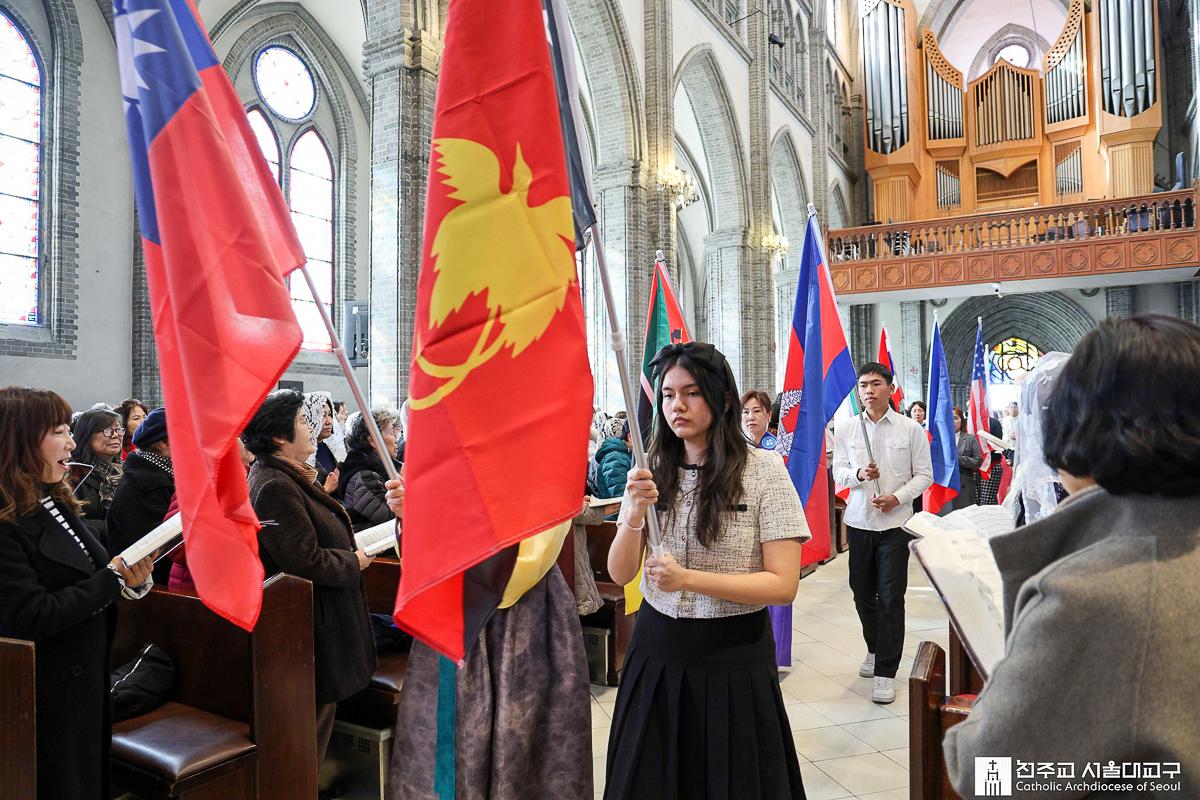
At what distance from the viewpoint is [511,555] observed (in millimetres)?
1907

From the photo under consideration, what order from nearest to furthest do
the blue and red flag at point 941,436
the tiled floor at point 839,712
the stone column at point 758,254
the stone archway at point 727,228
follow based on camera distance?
the tiled floor at point 839,712 → the blue and red flag at point 941,436 → the stone archway at point 727,228 → the stone column at point 758,254

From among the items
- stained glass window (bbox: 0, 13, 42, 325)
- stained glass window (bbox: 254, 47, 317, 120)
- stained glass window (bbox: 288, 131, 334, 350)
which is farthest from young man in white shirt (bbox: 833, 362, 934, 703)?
stained glass window (bbox: 254, 47, 317, 120)

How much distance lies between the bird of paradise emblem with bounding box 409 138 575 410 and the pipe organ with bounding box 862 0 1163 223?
739 inches

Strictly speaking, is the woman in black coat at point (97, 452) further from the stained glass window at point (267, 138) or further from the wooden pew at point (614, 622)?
the stained glass window at point (267, 138)

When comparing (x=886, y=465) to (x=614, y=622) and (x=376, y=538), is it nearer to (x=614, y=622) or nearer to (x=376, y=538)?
(x=614, y=622)

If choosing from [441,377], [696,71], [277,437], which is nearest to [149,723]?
[277,437]

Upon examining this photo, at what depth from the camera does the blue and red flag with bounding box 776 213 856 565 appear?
3.90m

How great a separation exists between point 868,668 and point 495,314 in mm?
3705

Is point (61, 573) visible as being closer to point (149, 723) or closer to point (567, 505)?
point (149, 723)

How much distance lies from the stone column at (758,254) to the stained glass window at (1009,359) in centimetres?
845

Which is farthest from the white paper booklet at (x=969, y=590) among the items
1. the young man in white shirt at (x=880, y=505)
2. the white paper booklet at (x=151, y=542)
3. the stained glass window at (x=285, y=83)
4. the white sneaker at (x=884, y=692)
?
the stained glass window at (x=285, y=83)

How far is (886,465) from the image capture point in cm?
428

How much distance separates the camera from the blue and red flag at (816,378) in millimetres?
3900

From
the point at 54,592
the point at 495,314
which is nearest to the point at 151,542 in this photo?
the point at 54,592
